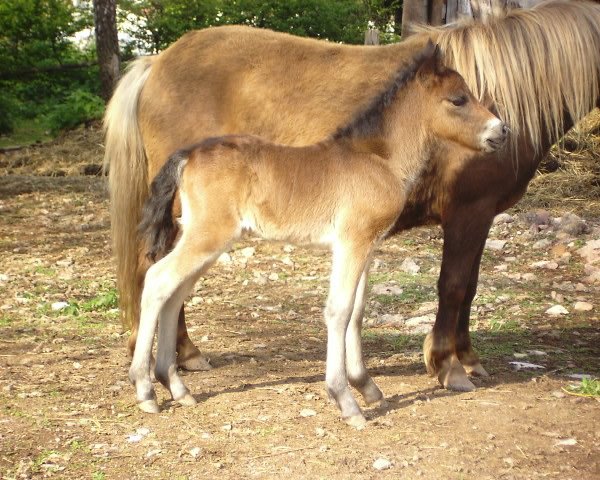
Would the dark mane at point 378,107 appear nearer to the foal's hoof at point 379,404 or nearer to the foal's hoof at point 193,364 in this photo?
the foal's hoof at point 379,404

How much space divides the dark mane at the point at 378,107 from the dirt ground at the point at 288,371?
1423 mm

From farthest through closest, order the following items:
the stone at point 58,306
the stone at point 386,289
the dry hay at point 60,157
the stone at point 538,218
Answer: the dry hay at point 60,157, the stone at point 538,218, the stone at point 386,289, the stone at point 58,306

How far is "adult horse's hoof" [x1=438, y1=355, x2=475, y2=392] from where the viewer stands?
517cm

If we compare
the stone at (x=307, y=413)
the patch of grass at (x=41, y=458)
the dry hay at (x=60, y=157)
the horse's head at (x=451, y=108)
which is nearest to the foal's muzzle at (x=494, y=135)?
the horse's head at (x=451, y=108)

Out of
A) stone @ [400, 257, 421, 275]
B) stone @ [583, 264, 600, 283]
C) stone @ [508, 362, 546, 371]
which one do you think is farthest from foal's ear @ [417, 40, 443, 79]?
stone @ [583, 264, 600, 283]

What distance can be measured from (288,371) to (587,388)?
5.54ft

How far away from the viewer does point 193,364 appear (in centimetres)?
554

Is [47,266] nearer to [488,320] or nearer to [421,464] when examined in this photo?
[488,320]

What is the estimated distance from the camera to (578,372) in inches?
221

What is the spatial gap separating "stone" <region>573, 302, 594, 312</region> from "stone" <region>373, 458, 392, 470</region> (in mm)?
3416

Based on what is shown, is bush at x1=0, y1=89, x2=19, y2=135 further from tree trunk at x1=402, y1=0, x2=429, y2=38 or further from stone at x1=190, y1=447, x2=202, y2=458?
stone at x1=190, y1=447, x2=202, y2=458

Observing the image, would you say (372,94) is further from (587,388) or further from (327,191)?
(587,388)

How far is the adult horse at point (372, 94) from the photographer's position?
525cm

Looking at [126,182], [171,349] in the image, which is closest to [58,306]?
[126,182]
